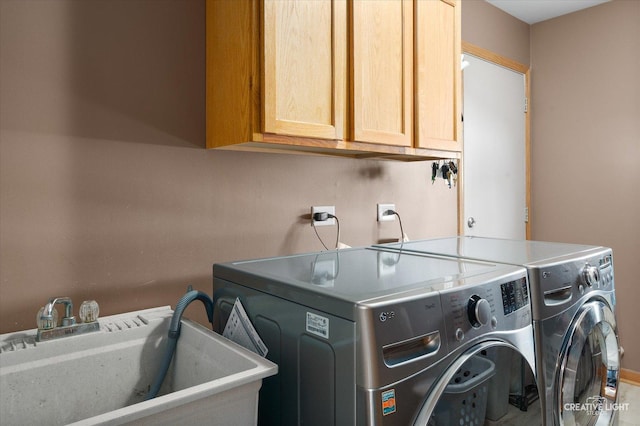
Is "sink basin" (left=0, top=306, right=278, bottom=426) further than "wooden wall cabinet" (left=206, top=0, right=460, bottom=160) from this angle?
No

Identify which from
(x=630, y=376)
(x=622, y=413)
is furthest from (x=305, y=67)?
(x=630, y=376)

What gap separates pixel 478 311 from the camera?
1.00 m

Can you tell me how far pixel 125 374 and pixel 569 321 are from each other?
128 centimetres

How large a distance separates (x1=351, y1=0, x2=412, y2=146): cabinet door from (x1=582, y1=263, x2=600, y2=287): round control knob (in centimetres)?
77

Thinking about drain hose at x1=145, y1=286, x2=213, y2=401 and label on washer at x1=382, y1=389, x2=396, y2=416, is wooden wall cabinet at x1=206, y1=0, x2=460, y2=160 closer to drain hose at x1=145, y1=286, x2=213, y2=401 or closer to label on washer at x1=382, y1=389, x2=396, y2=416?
drain hose at x1=145, y1=286, x2=213, y2=401

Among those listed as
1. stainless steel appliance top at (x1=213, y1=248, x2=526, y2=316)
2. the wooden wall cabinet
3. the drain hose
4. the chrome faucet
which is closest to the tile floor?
stainless steel appliance top at (x1=213, y1=248, x2=526, y2=316)

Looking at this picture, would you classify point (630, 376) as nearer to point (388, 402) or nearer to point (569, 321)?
point (569, 321)

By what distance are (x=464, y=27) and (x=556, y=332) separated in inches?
83.0

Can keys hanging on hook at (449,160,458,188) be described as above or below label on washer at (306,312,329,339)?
above

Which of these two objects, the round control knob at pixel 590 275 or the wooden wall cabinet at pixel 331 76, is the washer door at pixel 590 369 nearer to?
the round control knob at pixel 590 275

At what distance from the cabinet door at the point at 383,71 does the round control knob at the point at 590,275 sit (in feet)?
2.52

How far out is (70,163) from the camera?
131 centimetres

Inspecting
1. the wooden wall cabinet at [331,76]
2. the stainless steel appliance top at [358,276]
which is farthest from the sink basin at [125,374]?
the wooden wall cabinet at [331,76]

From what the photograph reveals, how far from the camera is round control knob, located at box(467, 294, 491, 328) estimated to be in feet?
3.28
